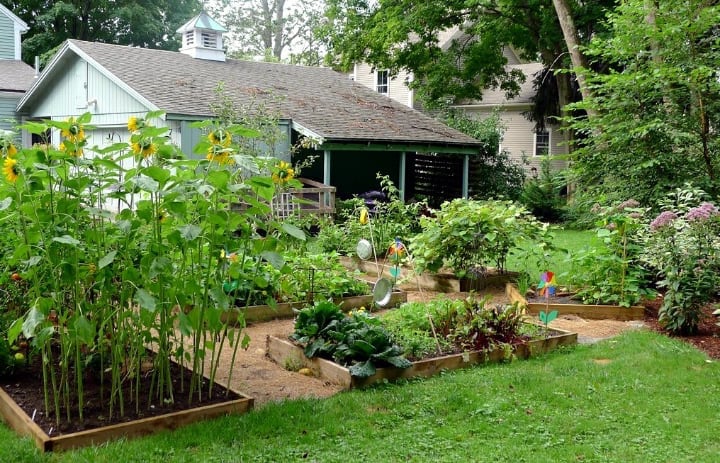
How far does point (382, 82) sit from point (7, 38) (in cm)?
1377

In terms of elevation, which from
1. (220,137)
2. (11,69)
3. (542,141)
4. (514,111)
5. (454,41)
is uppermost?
(454,41)

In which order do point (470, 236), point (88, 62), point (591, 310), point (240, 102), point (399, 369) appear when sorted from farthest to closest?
point (88, 62)
point (240, 102)
point (470, 236)
point (591, 310)
point (399, 369)

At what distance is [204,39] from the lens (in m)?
19.0

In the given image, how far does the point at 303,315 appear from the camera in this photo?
5594 mm

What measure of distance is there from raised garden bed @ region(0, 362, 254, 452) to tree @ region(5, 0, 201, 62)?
28.0 meters

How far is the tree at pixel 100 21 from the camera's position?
30.2 meters

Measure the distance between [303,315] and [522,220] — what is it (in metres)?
4.20

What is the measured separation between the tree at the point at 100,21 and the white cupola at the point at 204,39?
42.2ft

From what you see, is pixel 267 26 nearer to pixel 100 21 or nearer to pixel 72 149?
pixel 100 21

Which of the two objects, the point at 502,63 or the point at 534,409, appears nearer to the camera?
the point at 534,409

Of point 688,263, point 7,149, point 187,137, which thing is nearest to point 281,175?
point 7,149

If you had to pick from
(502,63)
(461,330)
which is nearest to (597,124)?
(461,330)

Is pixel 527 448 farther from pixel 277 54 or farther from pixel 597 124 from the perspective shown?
pixel 277 54

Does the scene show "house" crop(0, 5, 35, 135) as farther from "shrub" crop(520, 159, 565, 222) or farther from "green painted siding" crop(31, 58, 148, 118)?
"shrub" crop(520, 159, 565, 222)
